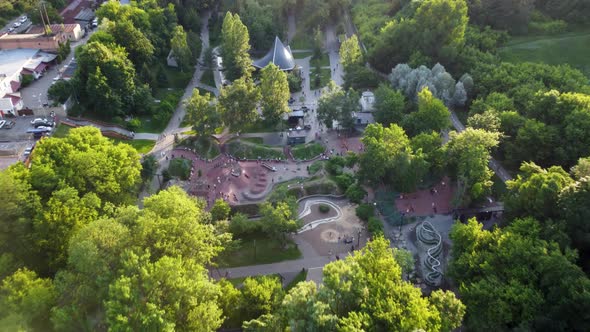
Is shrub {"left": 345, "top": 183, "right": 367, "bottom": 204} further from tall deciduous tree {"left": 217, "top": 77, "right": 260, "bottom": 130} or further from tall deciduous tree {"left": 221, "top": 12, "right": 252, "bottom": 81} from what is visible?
tall deciduous tree {"left": 221, "top": 12, "right": 252, "bottom": 81}

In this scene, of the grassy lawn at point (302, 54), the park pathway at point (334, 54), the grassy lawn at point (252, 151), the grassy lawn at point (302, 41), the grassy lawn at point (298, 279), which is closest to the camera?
the grassy lawn at point (298, 279)

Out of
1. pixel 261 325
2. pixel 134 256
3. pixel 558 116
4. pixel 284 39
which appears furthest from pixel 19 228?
pixel 284 39

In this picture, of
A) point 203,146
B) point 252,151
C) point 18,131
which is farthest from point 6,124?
point 252,151

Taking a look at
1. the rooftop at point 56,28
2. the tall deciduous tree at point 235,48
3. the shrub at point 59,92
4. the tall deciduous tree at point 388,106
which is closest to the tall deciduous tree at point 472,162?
the tall deciduous tree at point 388,106

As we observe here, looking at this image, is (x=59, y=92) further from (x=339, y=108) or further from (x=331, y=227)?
(x=331, y=227)

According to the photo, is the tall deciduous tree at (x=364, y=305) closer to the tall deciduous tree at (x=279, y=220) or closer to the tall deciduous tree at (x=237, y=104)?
the tall deciduous tree at (x=279, y=220)

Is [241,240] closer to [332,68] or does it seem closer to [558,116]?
[558,116]
